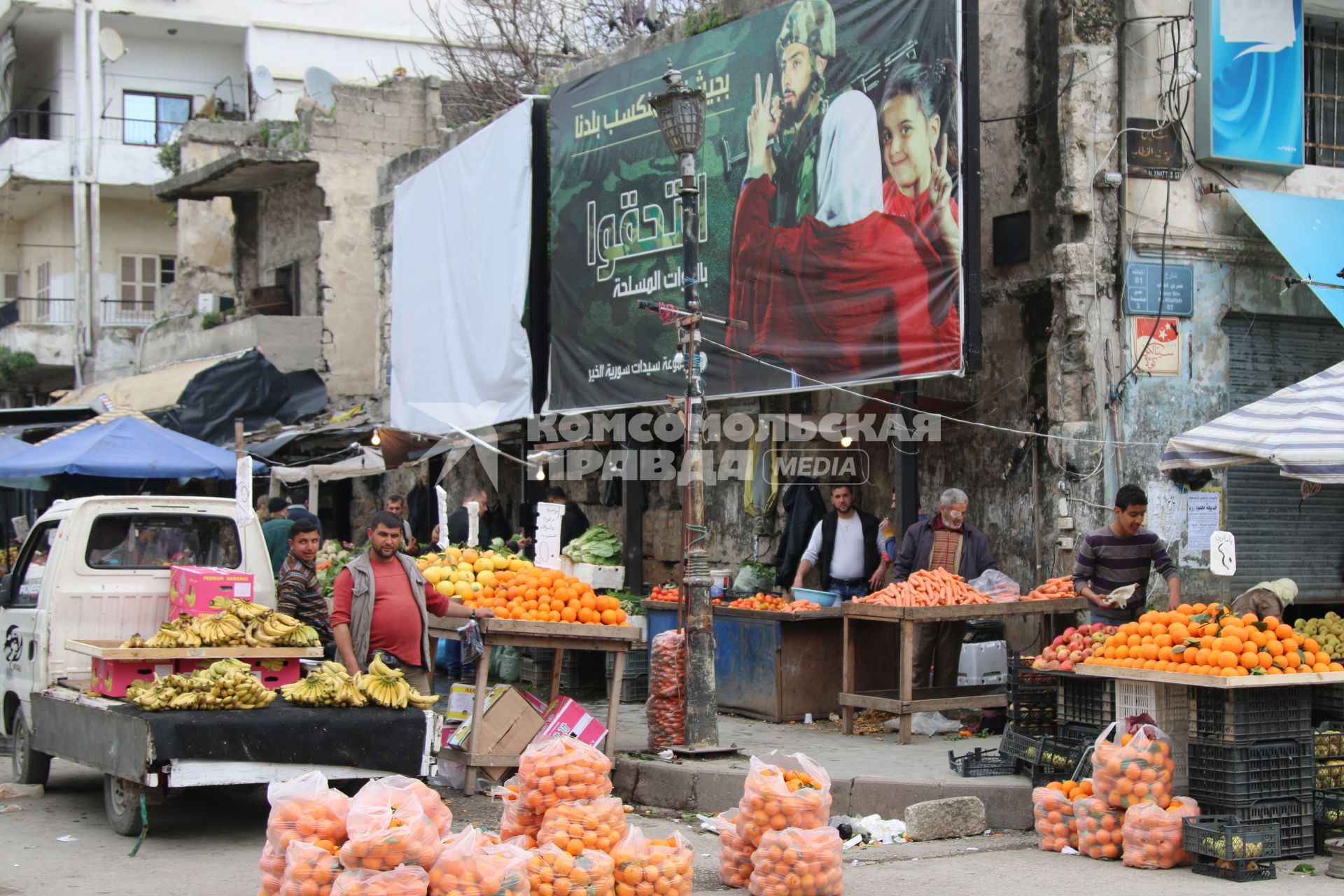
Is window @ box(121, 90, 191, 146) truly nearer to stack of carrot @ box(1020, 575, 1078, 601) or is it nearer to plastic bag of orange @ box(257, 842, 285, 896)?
stack of carrot @ box(1020, 575, 1078, 601)

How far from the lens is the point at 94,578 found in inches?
348

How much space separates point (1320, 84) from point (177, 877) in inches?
449

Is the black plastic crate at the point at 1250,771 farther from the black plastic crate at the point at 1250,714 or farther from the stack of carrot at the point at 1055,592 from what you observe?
the stack of carrot at the point at 1055,592

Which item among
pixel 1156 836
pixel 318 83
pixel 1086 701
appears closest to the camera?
pixel 1156 836

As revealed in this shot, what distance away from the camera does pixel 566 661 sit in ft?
42.1

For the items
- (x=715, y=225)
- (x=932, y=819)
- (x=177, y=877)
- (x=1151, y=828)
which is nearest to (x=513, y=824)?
(x=177, y=877)

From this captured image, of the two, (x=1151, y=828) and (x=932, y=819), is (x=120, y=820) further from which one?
(x=1151, y=828)

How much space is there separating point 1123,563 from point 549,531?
16.9 feet

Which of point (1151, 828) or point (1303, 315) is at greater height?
point (1303, 315)

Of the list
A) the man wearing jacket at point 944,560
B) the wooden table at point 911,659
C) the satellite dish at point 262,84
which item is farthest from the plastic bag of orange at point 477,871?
the satellite dish at point 262,84

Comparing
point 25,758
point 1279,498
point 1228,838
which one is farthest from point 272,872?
point 1279,498

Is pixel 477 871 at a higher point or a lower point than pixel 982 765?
higher

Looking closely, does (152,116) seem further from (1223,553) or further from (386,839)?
(386,839)

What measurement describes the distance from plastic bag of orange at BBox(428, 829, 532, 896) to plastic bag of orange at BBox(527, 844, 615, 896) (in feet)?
0.80
